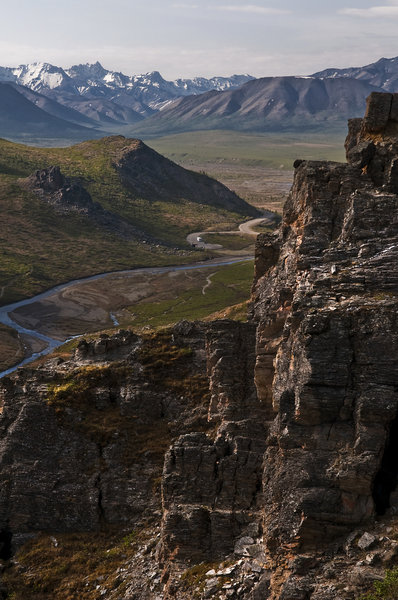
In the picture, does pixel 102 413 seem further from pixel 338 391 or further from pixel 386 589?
pixel 386 589

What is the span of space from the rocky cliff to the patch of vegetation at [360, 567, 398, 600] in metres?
0.58

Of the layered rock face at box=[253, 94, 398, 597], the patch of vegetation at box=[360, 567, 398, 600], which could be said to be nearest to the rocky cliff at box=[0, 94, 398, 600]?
the layered rock face at box=[253, 94, 398, 597]

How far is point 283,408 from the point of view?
35594mm

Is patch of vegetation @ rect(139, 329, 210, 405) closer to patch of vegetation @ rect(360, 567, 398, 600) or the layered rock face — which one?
the layered rock face

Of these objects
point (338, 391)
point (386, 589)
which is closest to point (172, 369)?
point (338, 391)

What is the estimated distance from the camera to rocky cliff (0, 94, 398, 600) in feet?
107

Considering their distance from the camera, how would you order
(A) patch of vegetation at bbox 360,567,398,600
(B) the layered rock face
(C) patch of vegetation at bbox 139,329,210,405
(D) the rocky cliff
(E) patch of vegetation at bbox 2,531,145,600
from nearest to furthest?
(A) patch of vegetation at bbox 360,567,398,600, (B) the layered rock face, (D) the rocky cliff, (E) patch of vegetation at bbox 2,531,145,600, (C) patch of vegetation at bbox 139,329,210,405

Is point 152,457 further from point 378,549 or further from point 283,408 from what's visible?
point 378,549

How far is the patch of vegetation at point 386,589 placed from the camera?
27656 millimetres

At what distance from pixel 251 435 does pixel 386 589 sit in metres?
16.9

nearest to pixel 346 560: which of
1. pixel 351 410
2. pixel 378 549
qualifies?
pixel 378 549

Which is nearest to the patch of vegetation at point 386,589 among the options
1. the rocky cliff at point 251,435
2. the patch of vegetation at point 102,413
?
the rocky cliff at point 251,435

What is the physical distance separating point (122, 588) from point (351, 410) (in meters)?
21.4

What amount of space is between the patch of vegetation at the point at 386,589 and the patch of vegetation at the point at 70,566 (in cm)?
2010
